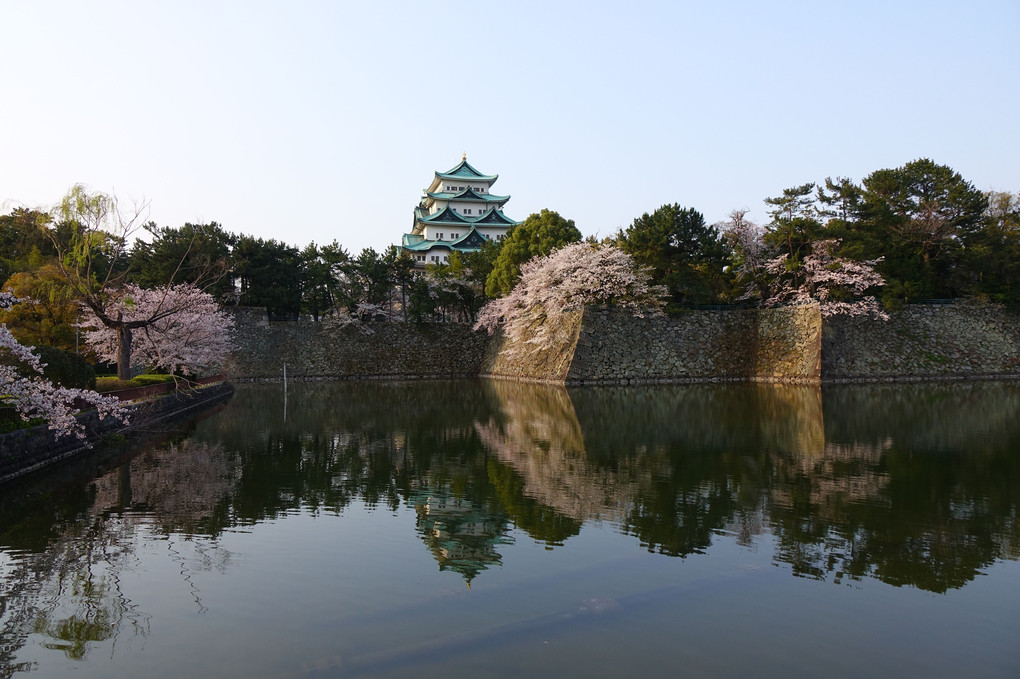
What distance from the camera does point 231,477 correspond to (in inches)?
502

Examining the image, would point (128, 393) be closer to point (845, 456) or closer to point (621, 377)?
point (845, 456)

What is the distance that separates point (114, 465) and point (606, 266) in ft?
83.4

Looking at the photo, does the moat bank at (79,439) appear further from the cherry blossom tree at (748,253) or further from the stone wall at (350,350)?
the cherry blossom tree at (748,253)

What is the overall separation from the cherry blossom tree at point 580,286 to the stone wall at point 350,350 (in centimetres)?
781

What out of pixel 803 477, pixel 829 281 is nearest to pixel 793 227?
pixel 829 281

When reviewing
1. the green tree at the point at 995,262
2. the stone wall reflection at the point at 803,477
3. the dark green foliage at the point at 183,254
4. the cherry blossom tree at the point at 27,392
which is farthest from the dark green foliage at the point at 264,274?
the green tree at the point at 995,262

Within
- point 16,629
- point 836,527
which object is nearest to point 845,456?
point 836,527

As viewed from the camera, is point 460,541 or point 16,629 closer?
point 16,629

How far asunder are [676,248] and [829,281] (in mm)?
7487

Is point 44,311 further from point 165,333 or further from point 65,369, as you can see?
point 65,369

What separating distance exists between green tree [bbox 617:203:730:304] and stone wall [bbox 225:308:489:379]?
13.1 meters

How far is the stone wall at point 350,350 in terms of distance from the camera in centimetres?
4153

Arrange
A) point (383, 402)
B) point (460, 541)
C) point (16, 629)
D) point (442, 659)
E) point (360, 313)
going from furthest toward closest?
point (360, 313) < point (383, 402) < point (460, 541) < point (16, 629) < point (442, 659)

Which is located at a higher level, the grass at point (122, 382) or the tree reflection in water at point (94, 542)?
the grass at point (122, 382)
